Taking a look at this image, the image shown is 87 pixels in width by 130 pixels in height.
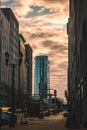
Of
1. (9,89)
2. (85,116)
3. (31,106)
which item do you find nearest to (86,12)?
(85,116)

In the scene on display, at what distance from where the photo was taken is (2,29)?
184 meters

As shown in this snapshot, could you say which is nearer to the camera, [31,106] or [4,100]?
[31,106]

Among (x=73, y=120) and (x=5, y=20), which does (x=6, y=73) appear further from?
(x=73, y=120)

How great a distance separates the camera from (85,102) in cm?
5562

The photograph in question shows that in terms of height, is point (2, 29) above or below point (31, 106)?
above

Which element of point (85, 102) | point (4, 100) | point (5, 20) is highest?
point (5, 20)

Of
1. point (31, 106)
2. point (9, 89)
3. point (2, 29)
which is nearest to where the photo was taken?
point (31, 106)

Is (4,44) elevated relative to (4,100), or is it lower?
elevated

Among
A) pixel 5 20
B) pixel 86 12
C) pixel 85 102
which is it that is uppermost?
pixel 5 20

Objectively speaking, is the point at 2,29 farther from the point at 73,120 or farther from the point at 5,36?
the point at 73,120

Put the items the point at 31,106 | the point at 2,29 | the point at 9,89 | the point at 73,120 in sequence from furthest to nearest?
1. the point at 9,89
2. the point at 2,29
3. the point at 31,106
4. the point at 73,120

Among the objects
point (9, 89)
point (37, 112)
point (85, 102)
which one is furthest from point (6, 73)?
point (85, 102)

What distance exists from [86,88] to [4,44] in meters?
135

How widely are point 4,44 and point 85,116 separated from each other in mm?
134636
